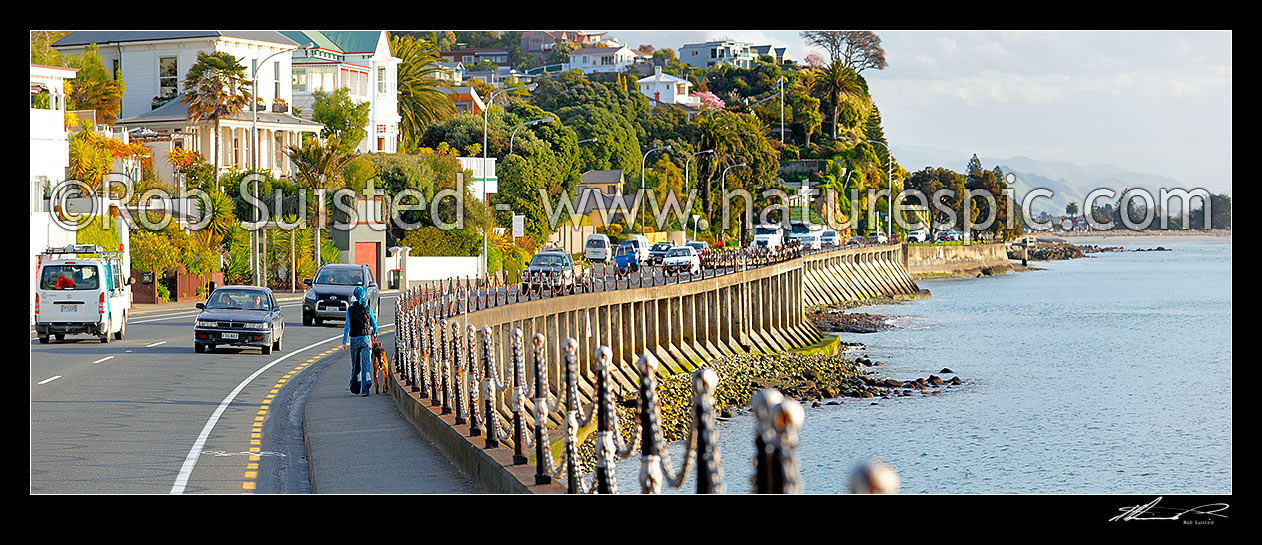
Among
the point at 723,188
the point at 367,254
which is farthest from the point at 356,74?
the point at 723,188

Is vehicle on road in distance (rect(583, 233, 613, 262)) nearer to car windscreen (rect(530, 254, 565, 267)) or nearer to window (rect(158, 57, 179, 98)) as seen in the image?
car windscreen (rect(530, 254, 565, 267))

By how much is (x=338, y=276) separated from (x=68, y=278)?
30.7 feet

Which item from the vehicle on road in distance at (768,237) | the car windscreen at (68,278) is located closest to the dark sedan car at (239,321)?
the car windscreen at (68,278)

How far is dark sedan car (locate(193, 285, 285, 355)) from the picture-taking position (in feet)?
103

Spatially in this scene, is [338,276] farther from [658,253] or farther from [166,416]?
[658,253]

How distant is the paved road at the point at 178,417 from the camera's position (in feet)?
52.3

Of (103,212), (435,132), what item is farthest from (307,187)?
(435,132)

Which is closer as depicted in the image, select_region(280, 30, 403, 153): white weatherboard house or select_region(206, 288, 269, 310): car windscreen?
select_region(206, 288, 269, 310): car windscreen

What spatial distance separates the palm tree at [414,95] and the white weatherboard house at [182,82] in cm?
2380

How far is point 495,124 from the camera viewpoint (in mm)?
96312

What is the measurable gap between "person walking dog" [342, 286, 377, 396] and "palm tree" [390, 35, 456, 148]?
77.1 metres

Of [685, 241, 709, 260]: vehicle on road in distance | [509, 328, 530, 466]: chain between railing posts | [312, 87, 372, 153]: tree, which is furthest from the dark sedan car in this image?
[312, 87, 372, 153]: tree

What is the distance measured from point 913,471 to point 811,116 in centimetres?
11281
